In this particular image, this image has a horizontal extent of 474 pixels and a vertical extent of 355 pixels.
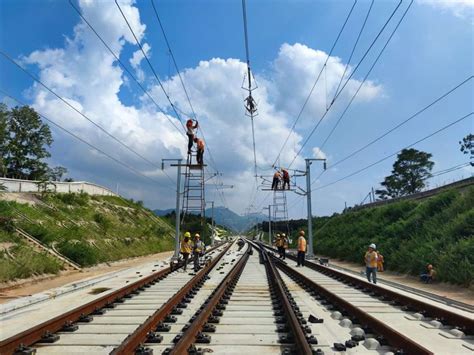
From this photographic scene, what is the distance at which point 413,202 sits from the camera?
106ft

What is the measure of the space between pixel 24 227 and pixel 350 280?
1805cm

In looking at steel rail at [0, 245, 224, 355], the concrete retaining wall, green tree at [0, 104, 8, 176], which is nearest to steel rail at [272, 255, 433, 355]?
Result: steel rail at [0, 245, 224, 355]

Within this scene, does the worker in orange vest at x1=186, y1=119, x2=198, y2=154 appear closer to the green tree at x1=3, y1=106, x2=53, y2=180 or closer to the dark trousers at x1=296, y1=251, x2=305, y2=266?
the dark trousers at x1=296, y1=251, x2=305, y2=266

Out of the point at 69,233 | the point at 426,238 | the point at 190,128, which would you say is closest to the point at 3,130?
the point at 69,233

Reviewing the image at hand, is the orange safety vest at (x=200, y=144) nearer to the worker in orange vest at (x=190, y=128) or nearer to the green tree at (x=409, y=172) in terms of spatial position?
the worker in orange vest at (x=190, y=128)

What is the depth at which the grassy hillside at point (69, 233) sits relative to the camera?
1719 cm

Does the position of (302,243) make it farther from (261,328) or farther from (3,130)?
(3,130)

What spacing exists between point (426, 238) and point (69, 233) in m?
21.8

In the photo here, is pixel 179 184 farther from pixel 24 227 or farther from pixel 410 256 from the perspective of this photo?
pixel 410 256

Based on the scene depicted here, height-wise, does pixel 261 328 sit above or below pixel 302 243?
below

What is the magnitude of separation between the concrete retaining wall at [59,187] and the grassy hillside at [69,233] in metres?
1.70

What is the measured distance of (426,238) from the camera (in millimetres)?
21031

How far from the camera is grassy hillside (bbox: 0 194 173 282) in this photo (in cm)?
1719

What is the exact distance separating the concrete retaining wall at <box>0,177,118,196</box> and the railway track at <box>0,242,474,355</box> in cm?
2692
